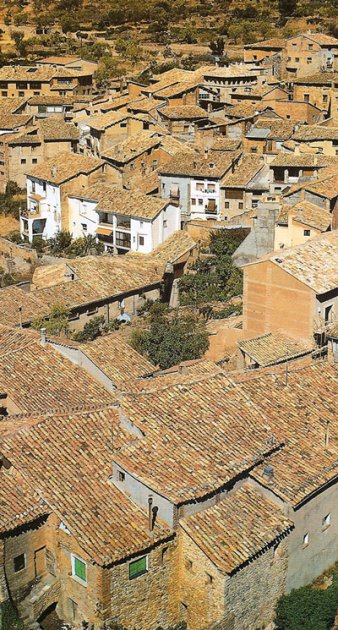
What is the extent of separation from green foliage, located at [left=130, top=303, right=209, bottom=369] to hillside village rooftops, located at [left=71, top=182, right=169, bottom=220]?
41.2 ft

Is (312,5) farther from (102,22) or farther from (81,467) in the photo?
(81,467)

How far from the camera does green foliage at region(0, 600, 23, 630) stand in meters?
→ 18.4

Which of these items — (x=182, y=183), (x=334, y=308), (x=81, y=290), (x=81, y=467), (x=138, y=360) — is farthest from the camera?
(x=182, y=183)

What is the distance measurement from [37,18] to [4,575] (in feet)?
294

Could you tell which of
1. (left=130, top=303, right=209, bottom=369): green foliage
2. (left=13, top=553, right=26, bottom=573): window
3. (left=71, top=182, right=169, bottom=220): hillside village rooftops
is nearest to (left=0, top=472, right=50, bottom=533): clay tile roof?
(left=13, top=553, right=26, bottom=573): window

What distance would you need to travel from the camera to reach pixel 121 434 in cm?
2097

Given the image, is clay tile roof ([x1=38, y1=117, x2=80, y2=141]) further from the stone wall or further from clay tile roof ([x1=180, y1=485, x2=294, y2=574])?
the stone wall

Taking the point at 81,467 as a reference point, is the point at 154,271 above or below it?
below

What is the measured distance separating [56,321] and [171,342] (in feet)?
16.0

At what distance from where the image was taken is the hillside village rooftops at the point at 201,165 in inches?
1907

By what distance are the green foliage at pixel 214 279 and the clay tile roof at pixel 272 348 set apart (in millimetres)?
9509

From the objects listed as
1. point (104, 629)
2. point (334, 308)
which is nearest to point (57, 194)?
point (334, 308)

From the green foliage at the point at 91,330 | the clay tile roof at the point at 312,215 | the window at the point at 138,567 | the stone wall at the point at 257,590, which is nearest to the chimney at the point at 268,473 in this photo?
the stone wall at the point at 257,590

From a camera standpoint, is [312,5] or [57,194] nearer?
[57,194]
